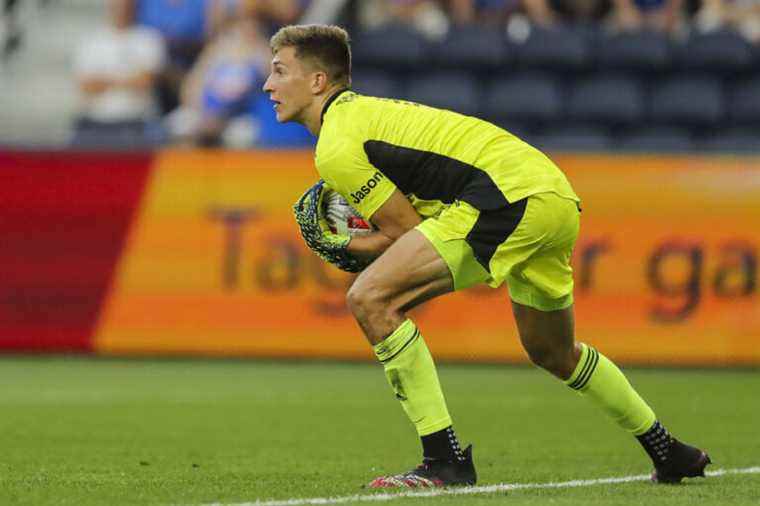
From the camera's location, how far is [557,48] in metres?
16.4

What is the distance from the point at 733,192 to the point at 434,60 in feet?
13.4

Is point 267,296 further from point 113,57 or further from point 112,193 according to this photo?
point 113,57

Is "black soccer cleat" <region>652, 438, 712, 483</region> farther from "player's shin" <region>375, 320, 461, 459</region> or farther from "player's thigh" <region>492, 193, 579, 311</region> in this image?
"player's shin" <region>375, 320, 461, 459</region>

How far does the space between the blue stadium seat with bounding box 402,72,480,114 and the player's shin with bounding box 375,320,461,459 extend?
395 inches

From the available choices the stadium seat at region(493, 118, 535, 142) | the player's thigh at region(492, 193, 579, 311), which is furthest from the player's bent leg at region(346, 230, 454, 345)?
the stadium seat at region(493, 118, 535, 142)

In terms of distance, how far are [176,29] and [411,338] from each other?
11.6 m

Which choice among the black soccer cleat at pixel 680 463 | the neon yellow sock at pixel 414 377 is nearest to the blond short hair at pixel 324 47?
the neon yellow sock at pixel 414 377

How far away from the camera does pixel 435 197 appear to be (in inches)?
257

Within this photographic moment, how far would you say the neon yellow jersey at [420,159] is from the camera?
6.35 m

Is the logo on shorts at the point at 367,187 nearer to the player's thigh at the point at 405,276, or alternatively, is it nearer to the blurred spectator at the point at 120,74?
the player's thigh at the point at 405,276

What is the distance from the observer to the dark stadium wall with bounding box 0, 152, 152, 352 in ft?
47.2

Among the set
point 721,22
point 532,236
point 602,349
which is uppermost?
point 532,236

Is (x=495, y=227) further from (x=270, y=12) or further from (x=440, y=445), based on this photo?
(x=270, y=12)

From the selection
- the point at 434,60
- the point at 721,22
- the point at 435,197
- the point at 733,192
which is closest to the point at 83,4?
the point at 434,60
